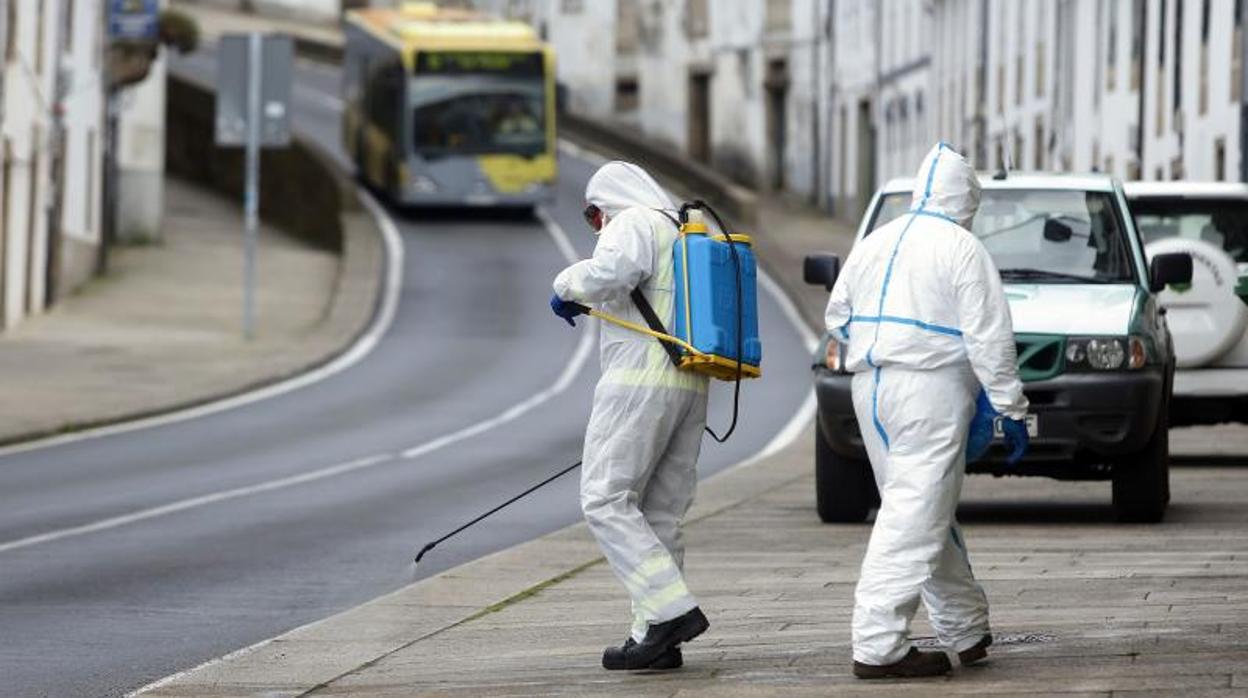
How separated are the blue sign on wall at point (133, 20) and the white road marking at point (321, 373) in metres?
5.26

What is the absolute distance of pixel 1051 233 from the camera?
17766 millimetres

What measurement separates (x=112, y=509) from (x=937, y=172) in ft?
32.8

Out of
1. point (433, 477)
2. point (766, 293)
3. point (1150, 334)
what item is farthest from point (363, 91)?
point (1150, 334)

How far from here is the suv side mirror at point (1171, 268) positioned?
17.0 meters

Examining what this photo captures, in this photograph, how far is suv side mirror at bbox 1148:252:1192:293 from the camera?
1698cm

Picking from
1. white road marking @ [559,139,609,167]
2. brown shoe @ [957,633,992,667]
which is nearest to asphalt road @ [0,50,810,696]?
brown shoe @ [957,633,992,667]

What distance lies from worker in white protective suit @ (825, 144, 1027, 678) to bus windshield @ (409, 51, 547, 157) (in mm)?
46886

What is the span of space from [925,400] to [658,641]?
3.62 feet

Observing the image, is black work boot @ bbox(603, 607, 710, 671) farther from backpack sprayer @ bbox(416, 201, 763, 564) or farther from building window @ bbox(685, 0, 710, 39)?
building window @ bbox(685, 0, 710, 39)

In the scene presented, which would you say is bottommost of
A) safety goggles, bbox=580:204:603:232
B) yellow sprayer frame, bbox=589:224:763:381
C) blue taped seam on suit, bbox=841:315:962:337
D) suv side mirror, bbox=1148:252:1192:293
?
suv side mirror, bbox=1148:252:1192:293

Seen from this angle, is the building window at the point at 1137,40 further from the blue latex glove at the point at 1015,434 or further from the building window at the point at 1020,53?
the blue latex glove at the point at 1015,434

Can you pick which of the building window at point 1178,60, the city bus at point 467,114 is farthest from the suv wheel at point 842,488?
the city bus at point 467,114

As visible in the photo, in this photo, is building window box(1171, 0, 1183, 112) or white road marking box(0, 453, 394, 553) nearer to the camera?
white road marking box(0, 453, 394, 553)

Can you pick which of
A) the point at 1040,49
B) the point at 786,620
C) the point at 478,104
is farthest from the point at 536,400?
the point at 786,620
